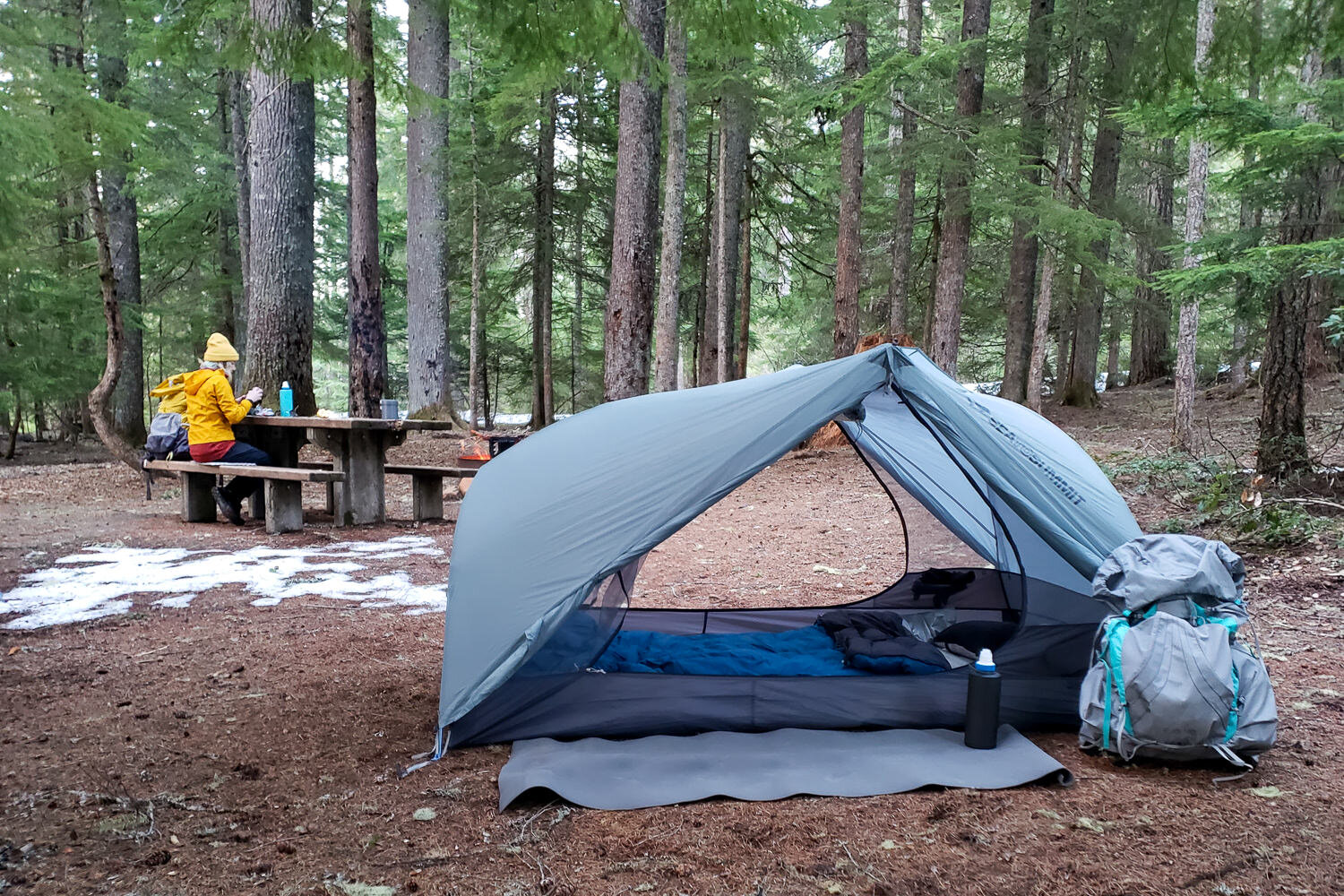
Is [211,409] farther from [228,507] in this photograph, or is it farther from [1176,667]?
[1176,667]

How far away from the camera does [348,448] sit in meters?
7.01

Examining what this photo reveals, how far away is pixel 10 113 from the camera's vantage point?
6809mm

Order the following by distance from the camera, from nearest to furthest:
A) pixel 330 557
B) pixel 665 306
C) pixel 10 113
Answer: pixel 330 557, pixel 10 113, pixel 665 306

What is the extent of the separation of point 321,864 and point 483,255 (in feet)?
41.1

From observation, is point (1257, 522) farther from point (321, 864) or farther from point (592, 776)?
point (321, 864)

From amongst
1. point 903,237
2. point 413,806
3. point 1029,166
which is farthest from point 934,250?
point 413,806

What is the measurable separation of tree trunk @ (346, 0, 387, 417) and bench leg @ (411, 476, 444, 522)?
101 cm

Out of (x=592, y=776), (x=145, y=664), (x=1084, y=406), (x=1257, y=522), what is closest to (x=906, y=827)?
(x=592, y=776)

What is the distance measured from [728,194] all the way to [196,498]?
7993mm

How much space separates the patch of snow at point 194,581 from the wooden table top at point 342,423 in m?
0.92

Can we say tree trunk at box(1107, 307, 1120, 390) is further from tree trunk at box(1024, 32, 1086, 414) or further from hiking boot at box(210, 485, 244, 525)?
hiking boot at box(210, 485, 244, 525)

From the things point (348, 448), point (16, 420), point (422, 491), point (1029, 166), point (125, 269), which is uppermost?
point (1029, 166)

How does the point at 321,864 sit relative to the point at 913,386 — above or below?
below

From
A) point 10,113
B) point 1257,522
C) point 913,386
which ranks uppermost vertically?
point 10,113
